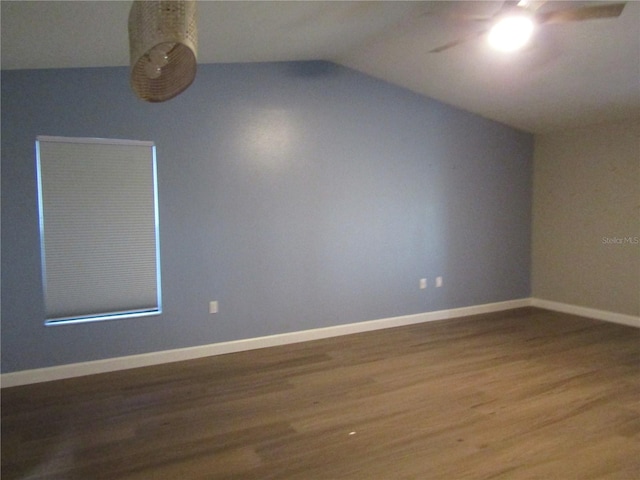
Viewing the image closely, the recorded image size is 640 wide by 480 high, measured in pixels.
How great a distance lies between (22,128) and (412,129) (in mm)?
3845

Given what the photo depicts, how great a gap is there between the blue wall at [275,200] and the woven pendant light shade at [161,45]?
2.47 m

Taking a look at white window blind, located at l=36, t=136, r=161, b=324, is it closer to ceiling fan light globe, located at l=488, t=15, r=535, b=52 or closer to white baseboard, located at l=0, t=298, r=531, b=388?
white baseboard, located at l=0, t=298, r=531, b=388

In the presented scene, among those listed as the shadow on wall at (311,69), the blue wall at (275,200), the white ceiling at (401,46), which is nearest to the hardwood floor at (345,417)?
the blue wall at (275,200)

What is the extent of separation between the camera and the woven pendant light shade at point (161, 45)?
117 centimetres

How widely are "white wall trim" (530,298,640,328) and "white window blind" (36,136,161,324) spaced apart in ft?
16.8

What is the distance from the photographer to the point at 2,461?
93.0 inches

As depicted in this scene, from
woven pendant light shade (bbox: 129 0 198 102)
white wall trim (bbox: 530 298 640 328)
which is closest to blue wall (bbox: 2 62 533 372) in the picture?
white wall trim (bbox: 530 298 640 328)

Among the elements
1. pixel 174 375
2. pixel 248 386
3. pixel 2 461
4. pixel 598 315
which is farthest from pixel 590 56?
pixel 2 461

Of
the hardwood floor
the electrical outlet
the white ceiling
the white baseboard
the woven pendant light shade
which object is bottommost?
the hardwood floor

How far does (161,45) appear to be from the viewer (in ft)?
4.36

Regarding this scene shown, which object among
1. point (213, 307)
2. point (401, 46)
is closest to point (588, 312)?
point (401, 46)

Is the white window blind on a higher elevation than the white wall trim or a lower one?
higher

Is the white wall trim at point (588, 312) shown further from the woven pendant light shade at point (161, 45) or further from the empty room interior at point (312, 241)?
the woven pendant light shade at point (161, 45)

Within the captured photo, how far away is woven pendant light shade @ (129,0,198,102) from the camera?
1.17m
